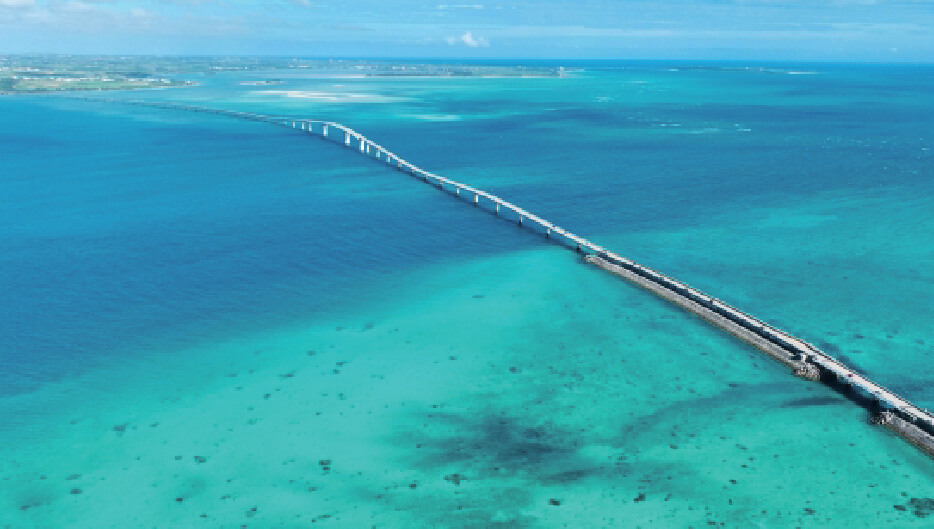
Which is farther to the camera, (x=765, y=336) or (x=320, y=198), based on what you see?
(x=320, y=198)

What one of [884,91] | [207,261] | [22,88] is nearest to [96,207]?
[207,261]

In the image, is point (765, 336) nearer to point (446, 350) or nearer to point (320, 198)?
point (446, 350)

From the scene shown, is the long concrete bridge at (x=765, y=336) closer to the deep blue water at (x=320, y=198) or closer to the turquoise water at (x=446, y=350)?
the turquoise water at (x=446, y=350)

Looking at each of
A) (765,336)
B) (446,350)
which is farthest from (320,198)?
(765,336)

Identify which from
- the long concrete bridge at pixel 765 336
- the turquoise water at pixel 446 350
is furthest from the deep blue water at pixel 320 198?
the long concrete bridge at pixel 765 336

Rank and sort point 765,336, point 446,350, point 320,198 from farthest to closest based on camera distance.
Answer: point 320,198 → point 446,350 → point 765,336

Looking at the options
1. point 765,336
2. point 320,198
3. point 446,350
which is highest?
point 320,198

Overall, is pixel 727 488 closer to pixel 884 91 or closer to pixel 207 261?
pixel 207 261

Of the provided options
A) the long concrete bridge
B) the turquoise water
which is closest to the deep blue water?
the turquoise water
